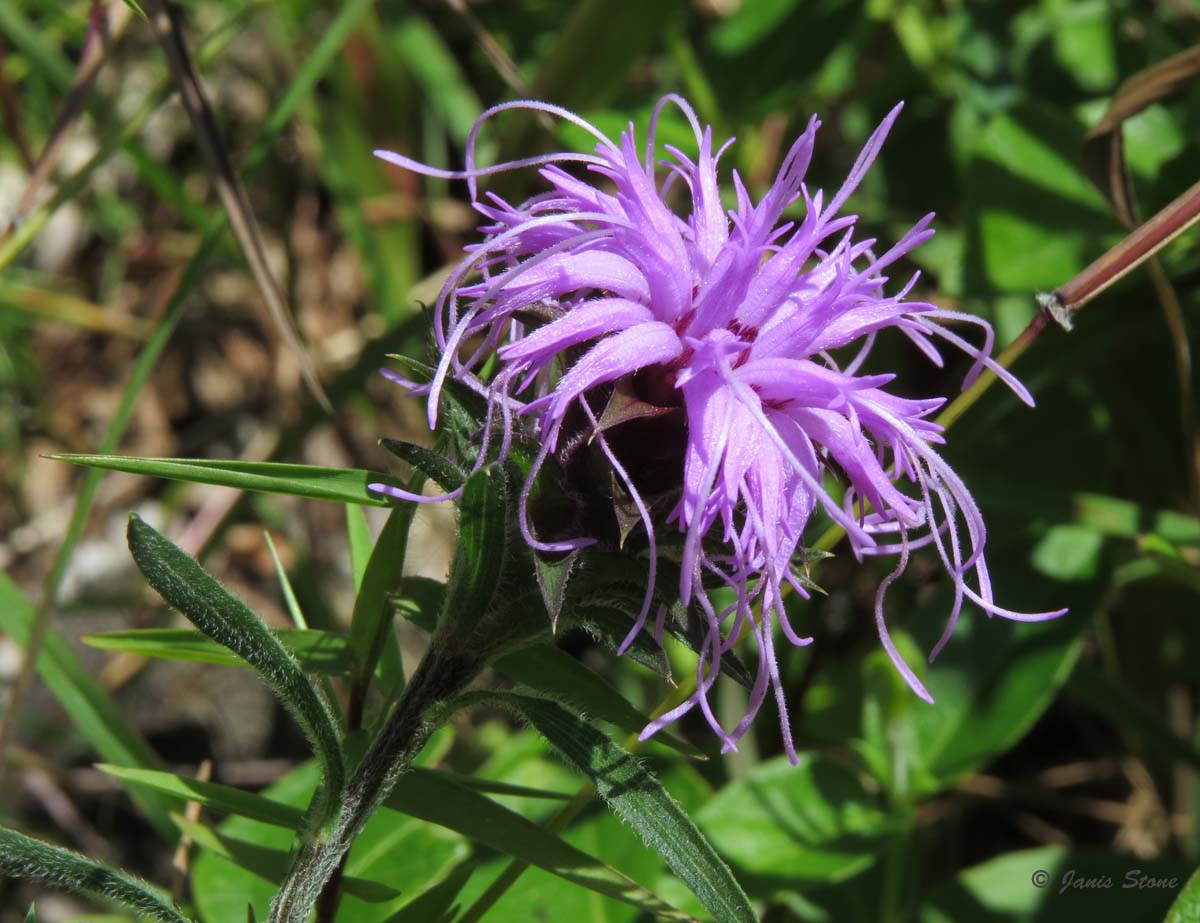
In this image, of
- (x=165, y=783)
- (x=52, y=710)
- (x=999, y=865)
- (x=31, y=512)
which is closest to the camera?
(x=165, y=783)

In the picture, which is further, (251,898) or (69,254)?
(69,254)

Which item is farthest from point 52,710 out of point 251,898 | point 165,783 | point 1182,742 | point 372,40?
point 1182,742

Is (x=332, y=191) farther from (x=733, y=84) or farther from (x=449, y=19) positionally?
(x=733, y=84)

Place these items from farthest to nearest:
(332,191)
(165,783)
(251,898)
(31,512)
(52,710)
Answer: (332,191), (31,512), (52,710), (251,898), (165,783)

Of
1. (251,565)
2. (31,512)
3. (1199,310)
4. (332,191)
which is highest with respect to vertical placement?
(332,191)

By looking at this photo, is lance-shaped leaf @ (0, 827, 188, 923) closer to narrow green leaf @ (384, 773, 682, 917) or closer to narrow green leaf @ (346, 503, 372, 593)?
narrow green leaf @ (384, 773, 682, 917)

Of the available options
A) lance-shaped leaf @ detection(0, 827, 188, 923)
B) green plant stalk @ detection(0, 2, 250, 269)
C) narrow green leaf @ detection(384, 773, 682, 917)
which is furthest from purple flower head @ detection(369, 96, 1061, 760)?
green plant stalk @ detection(0, 2, 250, 269)

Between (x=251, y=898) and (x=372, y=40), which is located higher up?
(x=372, y=40)

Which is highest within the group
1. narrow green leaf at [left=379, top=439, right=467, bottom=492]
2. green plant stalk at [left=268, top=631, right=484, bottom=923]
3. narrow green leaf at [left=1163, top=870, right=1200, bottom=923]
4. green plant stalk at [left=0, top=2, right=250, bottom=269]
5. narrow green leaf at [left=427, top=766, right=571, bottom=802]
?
green plant stalk at [left=0, top=2, right=250, bottom=269]
